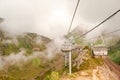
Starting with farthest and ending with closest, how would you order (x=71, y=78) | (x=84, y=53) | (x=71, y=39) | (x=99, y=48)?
1. (x=84, y=53)
2. (x=99, y=48)
3. (x=71, y=78)
4. (x=71, y=39)

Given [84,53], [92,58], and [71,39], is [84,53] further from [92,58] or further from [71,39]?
[71,39]

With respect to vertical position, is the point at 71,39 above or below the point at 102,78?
above

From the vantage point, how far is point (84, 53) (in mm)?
106250

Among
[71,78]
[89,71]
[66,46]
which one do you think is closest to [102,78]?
[89,71]

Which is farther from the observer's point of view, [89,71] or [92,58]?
[92,58]

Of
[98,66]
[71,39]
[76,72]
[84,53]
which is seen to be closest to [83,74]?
[76,72]

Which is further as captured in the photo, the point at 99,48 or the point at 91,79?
the point at 99,48

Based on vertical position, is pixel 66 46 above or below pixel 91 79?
above

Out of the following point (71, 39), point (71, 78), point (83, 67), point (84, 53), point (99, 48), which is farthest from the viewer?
point (84, 53)

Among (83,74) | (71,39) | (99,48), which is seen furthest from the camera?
(99,48)

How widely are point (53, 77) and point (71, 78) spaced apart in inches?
600

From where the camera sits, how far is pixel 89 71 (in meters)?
80.9

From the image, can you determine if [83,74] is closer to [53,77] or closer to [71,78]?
[71,78]

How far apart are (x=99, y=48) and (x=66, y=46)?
2986cm
